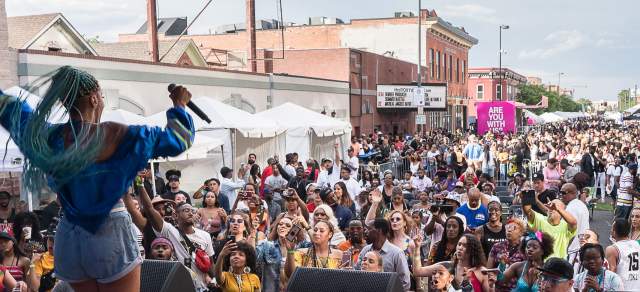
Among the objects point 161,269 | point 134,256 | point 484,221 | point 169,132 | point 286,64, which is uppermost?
point 286,64

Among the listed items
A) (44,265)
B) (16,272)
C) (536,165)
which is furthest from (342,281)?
(536,165)

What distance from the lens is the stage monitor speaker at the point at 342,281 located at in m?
3.69

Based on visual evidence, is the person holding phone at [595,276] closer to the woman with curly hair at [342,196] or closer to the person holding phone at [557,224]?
the person holding phone at [557,224]

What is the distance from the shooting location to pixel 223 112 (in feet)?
46.7

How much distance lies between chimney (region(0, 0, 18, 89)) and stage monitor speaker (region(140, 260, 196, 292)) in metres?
11.1

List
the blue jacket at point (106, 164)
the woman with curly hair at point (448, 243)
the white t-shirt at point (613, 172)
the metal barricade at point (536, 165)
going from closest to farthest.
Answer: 1. the blue jacket at point (106, 164)
2. the woman with curly hair at point (448, 243)
3. the white t-shirt at point (613, 172)
4. the metal barricade at point (536, 165)

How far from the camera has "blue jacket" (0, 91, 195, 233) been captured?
2852 millimetres

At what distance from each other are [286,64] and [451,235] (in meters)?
29.3

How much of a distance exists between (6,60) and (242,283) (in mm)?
10031

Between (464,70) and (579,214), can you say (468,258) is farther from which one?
(464,70)

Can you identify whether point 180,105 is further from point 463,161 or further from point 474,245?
point 463,161

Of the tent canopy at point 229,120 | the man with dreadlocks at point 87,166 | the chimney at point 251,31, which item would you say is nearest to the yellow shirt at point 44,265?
the man with dreadlocks at point 87,166

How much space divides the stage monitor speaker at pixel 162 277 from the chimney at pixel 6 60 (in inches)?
438

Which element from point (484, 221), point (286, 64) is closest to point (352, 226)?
point (484, 221)
